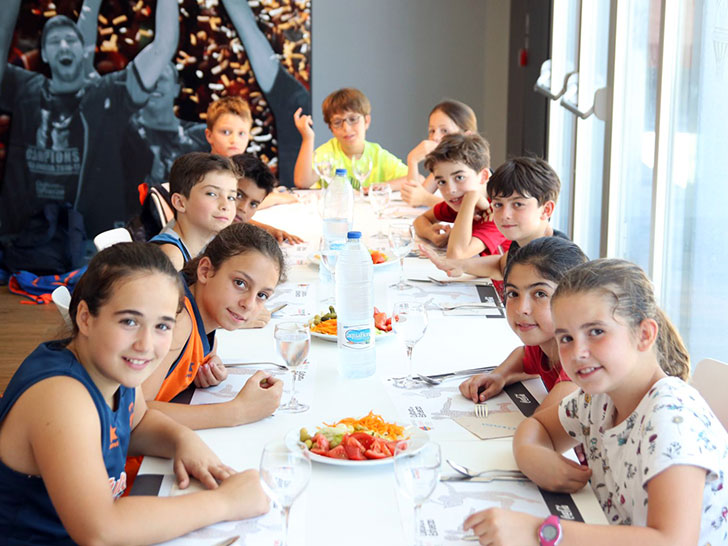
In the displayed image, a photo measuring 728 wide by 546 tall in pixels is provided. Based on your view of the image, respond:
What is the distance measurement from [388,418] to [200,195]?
1.25m

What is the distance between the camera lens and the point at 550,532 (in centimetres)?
106

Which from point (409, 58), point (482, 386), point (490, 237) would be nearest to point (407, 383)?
point (482, 386)

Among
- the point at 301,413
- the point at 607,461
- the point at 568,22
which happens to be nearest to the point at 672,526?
the point at 607,461

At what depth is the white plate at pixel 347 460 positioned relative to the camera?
125cm

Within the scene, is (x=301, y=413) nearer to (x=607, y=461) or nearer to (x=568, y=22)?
(x=607, y=461)

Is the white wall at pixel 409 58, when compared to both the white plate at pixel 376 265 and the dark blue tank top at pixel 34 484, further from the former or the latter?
the dark blue tank top at pixel 34 484

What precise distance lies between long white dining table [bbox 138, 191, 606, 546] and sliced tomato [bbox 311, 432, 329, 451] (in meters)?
0.03

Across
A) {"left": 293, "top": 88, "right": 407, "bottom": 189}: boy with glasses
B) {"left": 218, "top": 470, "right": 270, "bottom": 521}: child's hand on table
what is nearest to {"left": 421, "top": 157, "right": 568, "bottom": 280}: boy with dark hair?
{"left": 218, "top": 470, "right": 270, "bottom": 521}: child's hand on table

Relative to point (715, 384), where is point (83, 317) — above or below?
above

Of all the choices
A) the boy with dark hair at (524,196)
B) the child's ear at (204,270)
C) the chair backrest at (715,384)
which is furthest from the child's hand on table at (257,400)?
the boy with dark hair at (524,196)

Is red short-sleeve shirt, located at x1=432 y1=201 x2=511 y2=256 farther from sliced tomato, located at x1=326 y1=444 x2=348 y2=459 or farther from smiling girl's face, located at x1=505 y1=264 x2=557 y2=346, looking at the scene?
sliced tomato, located at x1=326 y1=444 x2=348 y2=459

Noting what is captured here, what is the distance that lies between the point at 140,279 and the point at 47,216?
4.45 meters

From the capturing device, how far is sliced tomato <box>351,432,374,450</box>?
1.30 m

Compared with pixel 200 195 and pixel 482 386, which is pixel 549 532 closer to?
pixel 482 386
